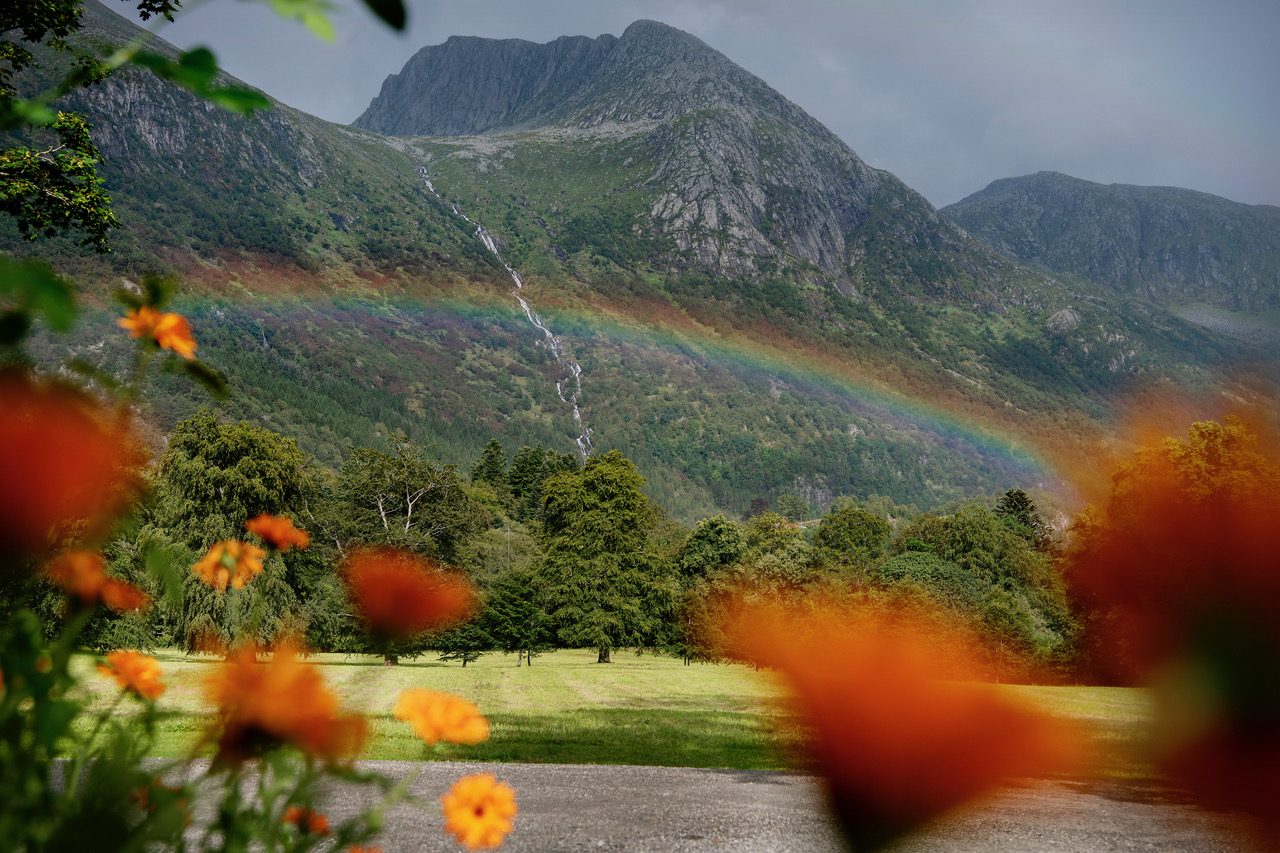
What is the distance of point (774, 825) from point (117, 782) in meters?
6.68

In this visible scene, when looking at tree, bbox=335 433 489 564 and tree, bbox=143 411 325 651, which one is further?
tree, bbox=335 433 489 564

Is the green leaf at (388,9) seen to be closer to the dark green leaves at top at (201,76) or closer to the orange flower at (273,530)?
the dark green leaves at top at (201,76)

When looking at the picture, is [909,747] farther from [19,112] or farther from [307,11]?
[19,112]

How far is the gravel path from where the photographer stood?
6219mm

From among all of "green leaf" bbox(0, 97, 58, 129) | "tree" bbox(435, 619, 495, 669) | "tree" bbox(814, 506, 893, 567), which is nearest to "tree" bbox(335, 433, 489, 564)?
"tree" bbox(435, 619, 495, 669)

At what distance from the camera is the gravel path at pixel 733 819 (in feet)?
20.4

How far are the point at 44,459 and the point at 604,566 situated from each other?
3169cm

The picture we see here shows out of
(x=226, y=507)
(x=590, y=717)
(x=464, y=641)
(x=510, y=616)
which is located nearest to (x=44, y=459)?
→ (x=590, y=717)

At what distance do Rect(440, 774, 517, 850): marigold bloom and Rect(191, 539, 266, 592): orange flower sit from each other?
64 cm

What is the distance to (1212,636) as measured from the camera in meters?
1.12

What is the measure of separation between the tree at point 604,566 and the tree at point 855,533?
17305mm

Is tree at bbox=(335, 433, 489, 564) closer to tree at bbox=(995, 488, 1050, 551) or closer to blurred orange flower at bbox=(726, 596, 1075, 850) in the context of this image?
blurred orange flower at bbox=(726, 596, 1075, 850)

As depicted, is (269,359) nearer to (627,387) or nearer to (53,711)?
(627,387)

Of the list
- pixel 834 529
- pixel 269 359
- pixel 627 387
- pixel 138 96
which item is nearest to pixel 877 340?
pixel 627 387
